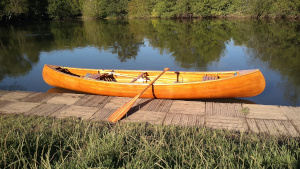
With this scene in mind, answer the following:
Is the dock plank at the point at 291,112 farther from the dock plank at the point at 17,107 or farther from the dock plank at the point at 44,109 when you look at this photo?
the dock plank at the point at 17,107

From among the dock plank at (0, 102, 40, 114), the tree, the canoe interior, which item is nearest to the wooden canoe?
the canoe interior

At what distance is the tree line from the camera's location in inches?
1083

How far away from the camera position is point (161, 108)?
15.5 feet

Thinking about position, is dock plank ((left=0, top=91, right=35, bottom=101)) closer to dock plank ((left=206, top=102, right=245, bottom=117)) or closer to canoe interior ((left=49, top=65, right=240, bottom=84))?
canoe interior ((left=49, top=65, right=240, bottom=84))

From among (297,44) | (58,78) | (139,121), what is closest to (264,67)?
(297,44)

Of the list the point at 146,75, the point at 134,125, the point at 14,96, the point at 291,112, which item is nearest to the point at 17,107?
the point at 14,96

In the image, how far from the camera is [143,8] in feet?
139

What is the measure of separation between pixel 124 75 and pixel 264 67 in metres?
5.59

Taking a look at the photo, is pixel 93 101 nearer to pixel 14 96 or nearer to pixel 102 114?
pixel 102 114

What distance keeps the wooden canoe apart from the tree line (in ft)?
79.5

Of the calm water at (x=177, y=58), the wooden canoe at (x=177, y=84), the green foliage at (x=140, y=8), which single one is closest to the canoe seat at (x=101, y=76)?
the wooden canoe at (x=177, y=84)

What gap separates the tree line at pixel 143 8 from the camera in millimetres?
27500

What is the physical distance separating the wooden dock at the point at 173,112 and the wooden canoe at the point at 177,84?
1.39 feet

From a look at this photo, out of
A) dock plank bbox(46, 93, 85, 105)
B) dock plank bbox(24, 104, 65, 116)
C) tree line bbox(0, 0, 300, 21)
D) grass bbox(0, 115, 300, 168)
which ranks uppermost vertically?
tree line bbox(0, 0, 300, 21)
